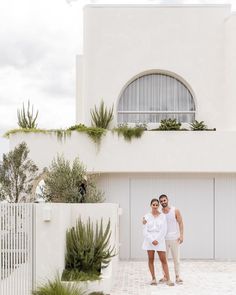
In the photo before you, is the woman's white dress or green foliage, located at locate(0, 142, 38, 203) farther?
green foliage, located at locate(0, 142, 38, 203)

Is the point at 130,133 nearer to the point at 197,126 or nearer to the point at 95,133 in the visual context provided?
the point at 95,133

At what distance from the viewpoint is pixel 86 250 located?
1309 centimetres

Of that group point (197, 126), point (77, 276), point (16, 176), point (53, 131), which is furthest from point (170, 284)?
point (197, 126)

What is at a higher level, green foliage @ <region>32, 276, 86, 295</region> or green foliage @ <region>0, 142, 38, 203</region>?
green foliage @ <region>0, 142, 38, 203</region>

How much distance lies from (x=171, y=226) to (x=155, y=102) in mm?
8305

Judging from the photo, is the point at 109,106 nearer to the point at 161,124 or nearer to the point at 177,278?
the point at 161,124

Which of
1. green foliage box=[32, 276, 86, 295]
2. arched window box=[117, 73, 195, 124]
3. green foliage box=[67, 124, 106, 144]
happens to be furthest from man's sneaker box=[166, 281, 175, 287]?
arched window box=[117, 73, 195, 124]

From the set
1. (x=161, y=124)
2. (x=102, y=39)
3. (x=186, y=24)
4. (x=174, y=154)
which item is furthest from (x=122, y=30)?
(x=174, y=154)

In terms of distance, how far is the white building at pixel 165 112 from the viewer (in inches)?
720

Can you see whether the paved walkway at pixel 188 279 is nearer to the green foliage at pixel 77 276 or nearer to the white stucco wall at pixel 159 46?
the green foliage at pixel 77 276

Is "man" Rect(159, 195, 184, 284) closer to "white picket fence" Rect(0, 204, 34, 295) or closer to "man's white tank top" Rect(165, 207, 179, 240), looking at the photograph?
"man's white tank top" Rect(165, 207, 179, 240)

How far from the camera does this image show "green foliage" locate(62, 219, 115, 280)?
12.9 m

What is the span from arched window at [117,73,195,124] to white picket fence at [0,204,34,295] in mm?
9825

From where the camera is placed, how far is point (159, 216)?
13.2 m
